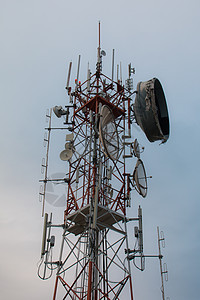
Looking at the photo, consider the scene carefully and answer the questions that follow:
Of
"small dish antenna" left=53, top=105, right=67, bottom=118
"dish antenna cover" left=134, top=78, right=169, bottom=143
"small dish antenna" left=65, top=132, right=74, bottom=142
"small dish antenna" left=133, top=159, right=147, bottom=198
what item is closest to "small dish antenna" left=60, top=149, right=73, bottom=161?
"small dish antenna" left=65, top=132, right=74, bottom=142

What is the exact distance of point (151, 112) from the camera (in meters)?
25.2

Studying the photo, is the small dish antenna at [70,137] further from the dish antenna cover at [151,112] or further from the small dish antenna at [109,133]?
the dish antenna cover at [151,112]

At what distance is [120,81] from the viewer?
101ft

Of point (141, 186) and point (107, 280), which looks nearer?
point (107, 280)

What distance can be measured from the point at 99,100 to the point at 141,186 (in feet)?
20.2

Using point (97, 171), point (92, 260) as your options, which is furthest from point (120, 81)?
point (92, 260)

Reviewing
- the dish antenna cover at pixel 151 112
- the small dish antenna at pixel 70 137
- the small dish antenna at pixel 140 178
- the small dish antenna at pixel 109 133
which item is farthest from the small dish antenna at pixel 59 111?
the small dish antenna at pixel 140 178

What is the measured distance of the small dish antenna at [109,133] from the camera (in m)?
24.7

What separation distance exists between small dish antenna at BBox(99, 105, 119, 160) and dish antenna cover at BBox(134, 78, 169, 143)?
5.49ft

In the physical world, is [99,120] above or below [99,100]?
below

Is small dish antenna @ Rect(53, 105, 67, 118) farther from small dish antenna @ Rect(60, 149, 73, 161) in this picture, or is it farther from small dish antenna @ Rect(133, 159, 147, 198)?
small dish antenna @ Rect(133, 159, 147, 198)

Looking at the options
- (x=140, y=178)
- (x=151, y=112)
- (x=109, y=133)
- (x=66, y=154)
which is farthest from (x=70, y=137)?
(x=151, y=112)

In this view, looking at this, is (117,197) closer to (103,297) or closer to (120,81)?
(103,297)

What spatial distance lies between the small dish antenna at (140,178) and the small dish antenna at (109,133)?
1962 millimetres
